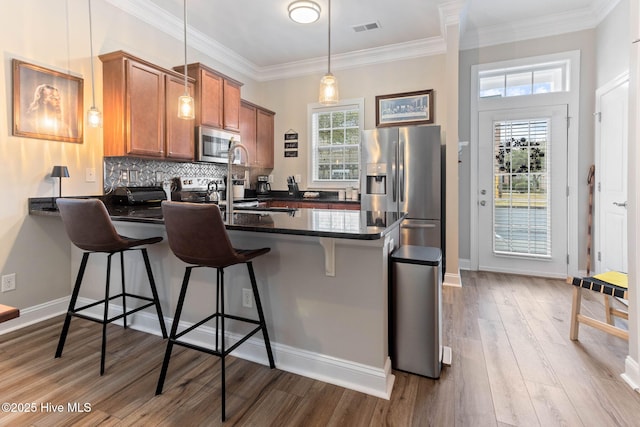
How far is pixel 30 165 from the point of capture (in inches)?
101

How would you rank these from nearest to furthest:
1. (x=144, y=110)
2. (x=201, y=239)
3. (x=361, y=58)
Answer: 1. (x=201, y=239)
2. (x=144, y=110)
3. (x=361, y=58)

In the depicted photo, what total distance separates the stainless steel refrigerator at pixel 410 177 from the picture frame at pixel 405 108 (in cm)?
70

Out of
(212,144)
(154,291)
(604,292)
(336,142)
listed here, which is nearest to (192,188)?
(212,144)

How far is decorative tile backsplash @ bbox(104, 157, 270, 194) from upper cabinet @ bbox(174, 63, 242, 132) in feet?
1.96

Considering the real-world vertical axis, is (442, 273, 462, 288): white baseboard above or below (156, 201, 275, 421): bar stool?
below

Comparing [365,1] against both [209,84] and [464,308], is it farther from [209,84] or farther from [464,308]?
[464,308]

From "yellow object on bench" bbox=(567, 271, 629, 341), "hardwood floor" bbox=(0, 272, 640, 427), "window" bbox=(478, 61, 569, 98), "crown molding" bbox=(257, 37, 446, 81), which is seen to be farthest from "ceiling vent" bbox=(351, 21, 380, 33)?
"hardwood floor" bbox=(0, 272, 640, 427)

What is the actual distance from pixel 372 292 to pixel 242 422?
2.85 ft

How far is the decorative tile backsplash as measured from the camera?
312 centimetres

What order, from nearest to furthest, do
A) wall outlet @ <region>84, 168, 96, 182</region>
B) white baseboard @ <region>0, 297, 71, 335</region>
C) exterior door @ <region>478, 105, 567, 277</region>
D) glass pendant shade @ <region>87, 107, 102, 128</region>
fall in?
white baseboard @ <region>0, 297, 71, 335</region>, glass pendant shade @ <region>87, 107, 102, 128</region>, wall outlet @ <region>84, 168, 96, 182</region>, exterior door @ <region>478, 105, 567, 277</region>

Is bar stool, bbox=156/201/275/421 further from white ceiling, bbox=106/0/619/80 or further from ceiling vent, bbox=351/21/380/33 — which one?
ceiling vent, bbox=351/21/380/33

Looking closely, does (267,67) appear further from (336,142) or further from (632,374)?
(632,374)

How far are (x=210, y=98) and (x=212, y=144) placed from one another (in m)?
0.52

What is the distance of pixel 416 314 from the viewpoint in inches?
73.2
